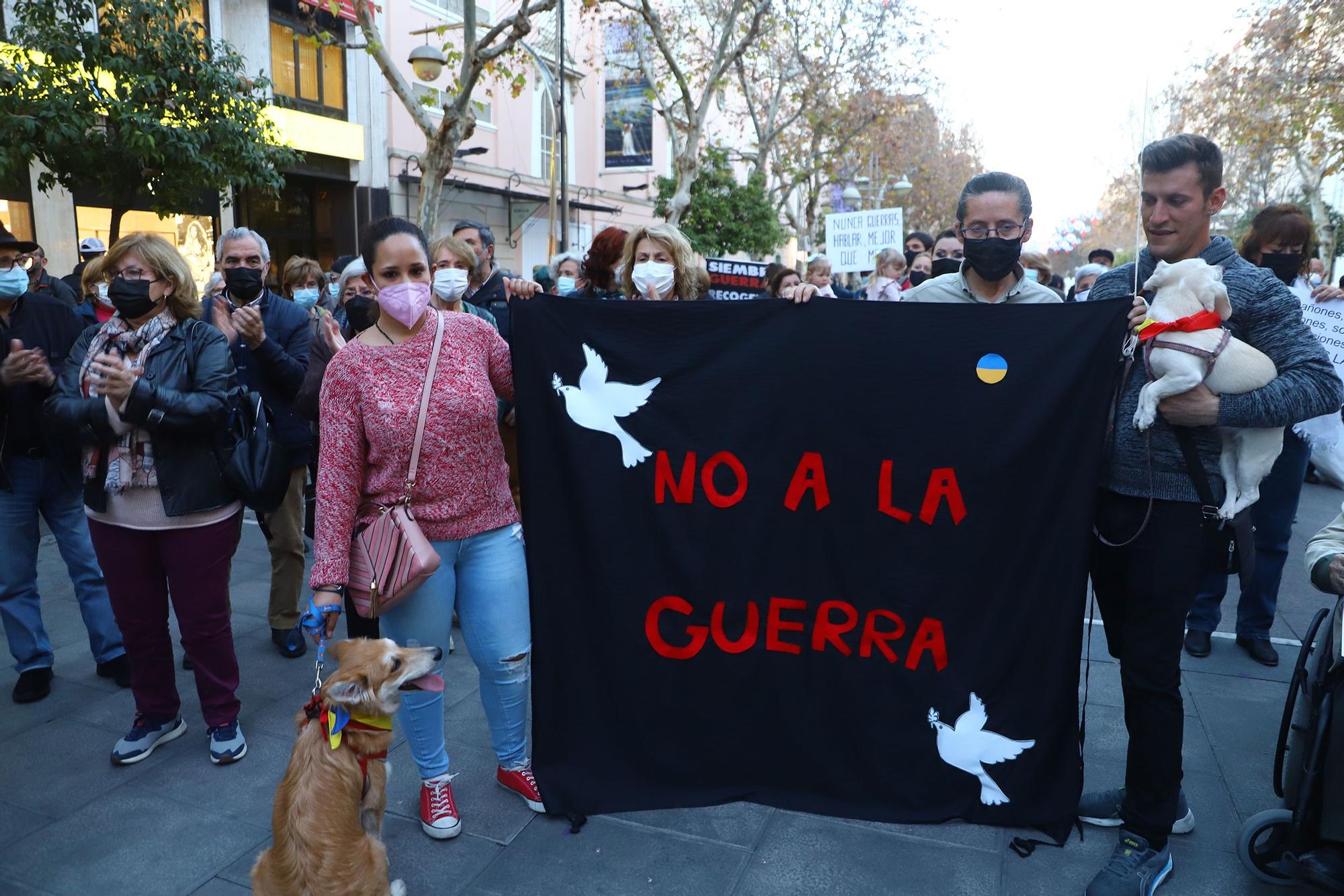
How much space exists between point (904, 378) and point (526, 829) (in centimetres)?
190

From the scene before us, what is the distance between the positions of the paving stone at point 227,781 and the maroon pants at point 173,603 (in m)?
0.17

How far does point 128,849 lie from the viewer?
9.70 ft

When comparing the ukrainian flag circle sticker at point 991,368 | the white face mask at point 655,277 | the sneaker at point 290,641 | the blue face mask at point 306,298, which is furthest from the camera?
the blue face mask at point 306,298

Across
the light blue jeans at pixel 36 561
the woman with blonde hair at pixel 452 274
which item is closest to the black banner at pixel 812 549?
the woman with blonde hair at pixel 452 274

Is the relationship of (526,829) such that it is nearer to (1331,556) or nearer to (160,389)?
(160,389)

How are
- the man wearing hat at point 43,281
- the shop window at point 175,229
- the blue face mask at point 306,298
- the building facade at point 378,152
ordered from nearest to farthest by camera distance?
the blue face mask at point 306,298 → the man wearing hat at point 43,281 → the shop window at point 175,229 → the building facade at point 378,152

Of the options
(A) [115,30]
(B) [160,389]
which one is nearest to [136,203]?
(A) [115,30]

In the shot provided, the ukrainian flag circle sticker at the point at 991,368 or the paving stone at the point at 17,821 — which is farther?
the paving stone at the point at 17,821

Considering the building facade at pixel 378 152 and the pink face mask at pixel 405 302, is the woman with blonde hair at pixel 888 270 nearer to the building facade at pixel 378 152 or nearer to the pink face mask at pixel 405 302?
the building facade at pixel 378 152

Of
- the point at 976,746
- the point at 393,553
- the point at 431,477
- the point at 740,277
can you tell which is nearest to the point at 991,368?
the point at 976,746

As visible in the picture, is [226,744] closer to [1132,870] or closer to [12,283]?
[12,283]

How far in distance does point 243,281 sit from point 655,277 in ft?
6.24

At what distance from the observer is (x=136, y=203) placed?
12.6 meters

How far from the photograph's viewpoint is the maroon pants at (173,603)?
3.38 metres
